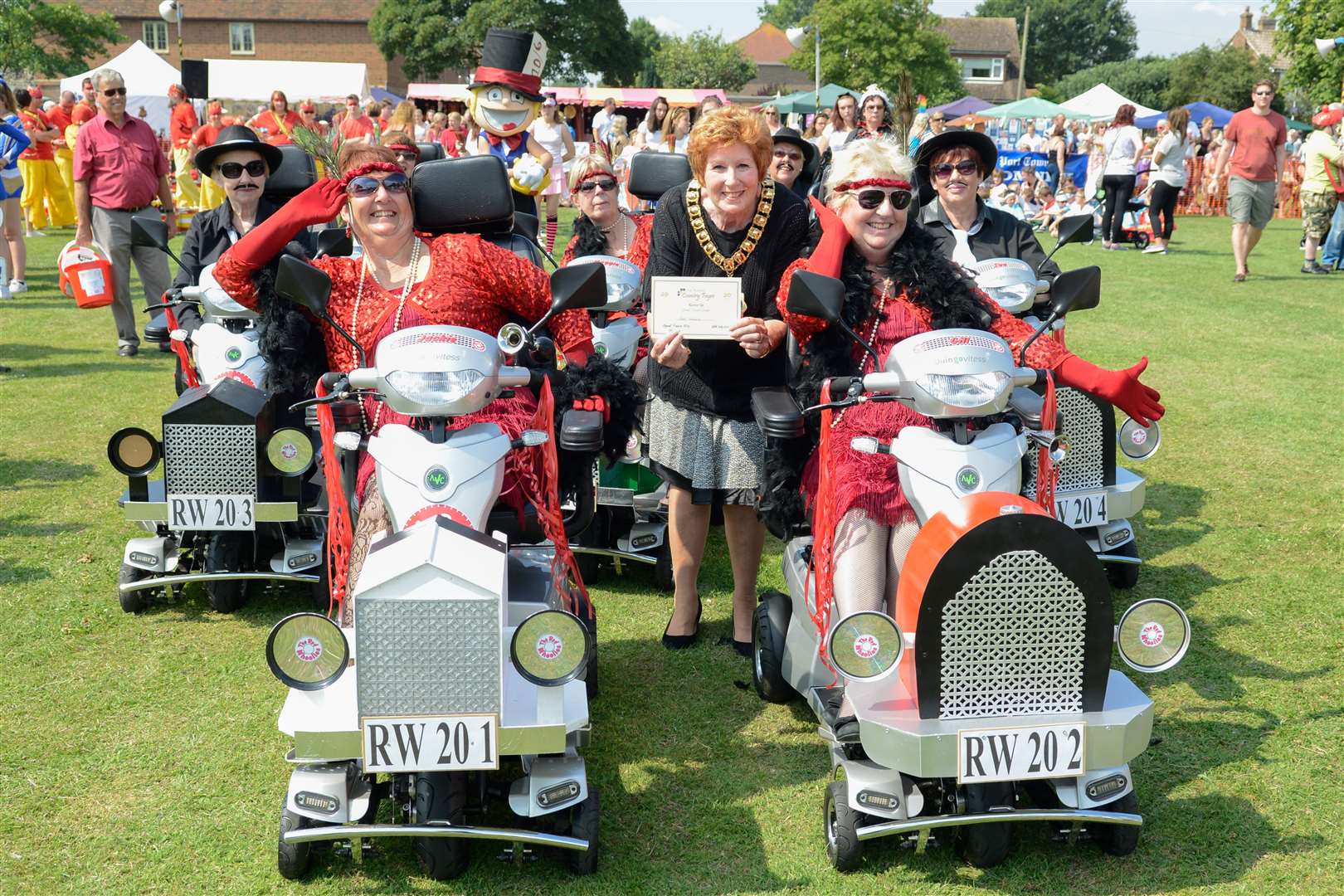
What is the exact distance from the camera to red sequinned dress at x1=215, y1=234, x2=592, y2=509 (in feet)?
13.0

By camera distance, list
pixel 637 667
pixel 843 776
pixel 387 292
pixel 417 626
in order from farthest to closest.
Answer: pixel 637 667, pixel 387 292, pixel 843 776, pixel 417 626

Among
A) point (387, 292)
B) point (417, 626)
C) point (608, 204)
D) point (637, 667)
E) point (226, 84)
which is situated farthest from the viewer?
point (226, 84)

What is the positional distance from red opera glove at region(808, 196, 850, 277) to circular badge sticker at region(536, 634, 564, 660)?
4.78 feet

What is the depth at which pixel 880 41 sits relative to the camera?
58.8 m

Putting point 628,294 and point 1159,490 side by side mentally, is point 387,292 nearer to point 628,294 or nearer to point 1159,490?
point 628,294

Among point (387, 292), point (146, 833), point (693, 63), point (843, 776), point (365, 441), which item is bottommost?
point (146, 833)

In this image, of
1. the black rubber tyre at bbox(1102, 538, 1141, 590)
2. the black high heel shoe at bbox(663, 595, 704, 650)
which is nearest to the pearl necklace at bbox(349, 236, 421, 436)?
the black high heel shoe at bbox(663, 595, 704, 650)

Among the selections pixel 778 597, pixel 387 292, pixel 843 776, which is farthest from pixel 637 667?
pixel 387 292

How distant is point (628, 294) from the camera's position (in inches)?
231

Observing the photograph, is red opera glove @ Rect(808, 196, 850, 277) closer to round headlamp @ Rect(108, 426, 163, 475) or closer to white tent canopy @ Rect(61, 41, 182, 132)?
round headlamp @ Rect(108, 426, 163, 475)

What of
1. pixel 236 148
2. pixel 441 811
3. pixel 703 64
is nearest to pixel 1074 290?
pixel 441 811

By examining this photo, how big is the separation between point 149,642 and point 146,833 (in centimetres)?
155

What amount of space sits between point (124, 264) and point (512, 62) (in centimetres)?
414

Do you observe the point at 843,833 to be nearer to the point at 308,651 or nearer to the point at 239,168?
the point at 308,651
